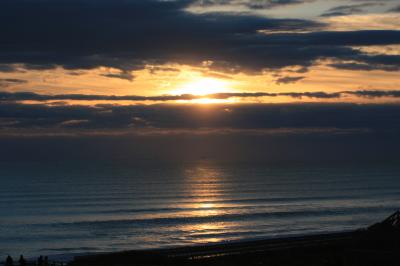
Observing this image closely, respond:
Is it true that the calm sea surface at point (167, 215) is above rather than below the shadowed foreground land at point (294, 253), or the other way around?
below

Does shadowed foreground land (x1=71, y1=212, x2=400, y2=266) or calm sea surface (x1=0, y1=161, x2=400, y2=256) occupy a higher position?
shadowed foreground land (x1=71, y1=212, x2=400, y2=266)

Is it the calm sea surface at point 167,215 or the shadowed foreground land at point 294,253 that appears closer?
the shadowed foreground land at point 294,253

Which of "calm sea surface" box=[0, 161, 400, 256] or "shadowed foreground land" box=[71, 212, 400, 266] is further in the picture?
"calm sea surface" box=[0, 161, 400, 256]

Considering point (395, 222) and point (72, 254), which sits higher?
point (395, 222)

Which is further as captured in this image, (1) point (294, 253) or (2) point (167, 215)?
(2) point (167, 215)

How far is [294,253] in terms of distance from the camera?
53062 millimetres

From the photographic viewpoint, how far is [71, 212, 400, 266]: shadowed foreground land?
36906 millimetres

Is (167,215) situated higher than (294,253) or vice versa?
(294,253)

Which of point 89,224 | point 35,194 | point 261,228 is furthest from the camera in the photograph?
point 35,194

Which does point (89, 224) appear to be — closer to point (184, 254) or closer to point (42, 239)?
point (42, 239)

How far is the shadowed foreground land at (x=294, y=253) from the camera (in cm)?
3691

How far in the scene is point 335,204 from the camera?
124m

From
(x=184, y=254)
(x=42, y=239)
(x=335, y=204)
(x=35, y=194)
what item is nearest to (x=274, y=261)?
(x=184, y=254)

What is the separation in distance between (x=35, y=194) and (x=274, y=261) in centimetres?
11798
